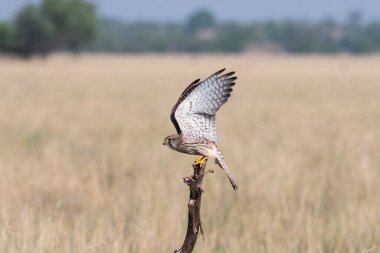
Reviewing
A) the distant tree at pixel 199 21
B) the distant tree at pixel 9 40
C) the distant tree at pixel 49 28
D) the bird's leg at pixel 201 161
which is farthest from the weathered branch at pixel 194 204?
the distant tree at pixel 199 21

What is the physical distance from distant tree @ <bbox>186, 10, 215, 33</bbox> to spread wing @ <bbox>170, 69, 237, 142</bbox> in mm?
166528

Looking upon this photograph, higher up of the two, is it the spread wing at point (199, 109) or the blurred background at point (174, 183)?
the spread wing at point (199, 109)

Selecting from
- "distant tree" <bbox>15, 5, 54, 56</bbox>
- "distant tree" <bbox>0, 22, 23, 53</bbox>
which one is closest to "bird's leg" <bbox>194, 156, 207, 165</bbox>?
"distant tree" <bbox>15, 5, 54, 56</bbox>

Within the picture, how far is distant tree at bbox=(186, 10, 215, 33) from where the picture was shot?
176 m

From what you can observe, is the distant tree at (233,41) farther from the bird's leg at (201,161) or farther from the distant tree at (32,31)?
the bird's leg at (201,161)

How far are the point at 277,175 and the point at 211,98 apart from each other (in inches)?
141

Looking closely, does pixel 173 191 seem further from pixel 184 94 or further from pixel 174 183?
pixel 184 94

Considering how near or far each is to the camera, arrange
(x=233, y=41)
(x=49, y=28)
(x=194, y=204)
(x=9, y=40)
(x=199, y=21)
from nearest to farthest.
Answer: (x=194, y=204) < (x=49, y=28) < (x=9, y=40) < (x=233, y=41) < (x=199, y=21)

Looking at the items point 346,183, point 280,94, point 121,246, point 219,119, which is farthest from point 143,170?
point 280,94

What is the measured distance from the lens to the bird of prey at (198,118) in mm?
2549

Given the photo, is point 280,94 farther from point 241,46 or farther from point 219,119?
point 241,46

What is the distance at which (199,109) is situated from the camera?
2.56 meters

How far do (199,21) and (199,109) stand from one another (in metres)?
186

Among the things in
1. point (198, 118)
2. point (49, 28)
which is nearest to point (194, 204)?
point (198, 118)
